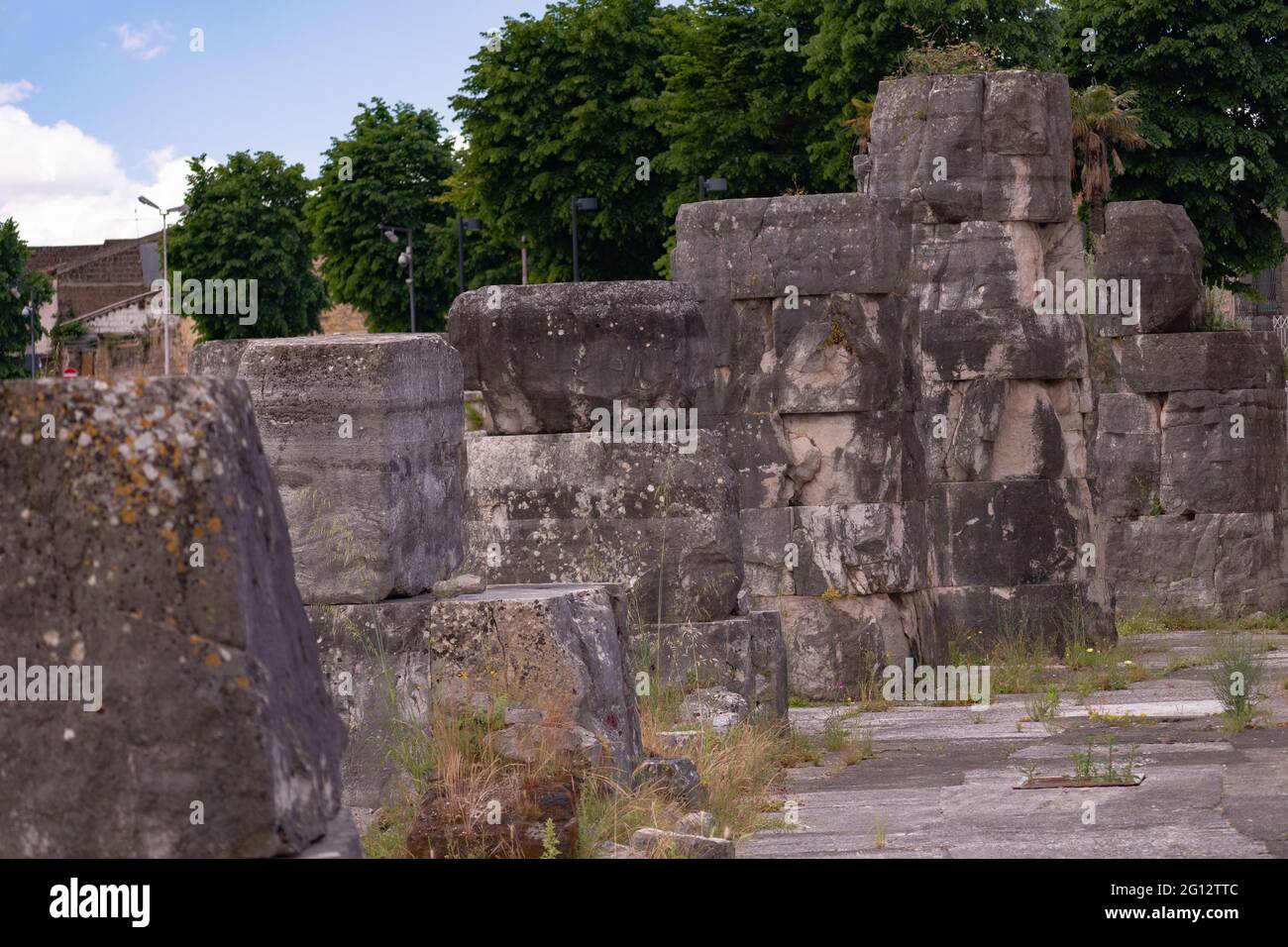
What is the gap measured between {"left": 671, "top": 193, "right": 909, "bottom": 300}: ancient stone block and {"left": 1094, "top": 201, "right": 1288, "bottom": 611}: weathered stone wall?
739 cm

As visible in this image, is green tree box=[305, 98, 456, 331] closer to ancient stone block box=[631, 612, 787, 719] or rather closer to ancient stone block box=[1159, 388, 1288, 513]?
ancient stone block box=[1159, 388, 1288, 513]

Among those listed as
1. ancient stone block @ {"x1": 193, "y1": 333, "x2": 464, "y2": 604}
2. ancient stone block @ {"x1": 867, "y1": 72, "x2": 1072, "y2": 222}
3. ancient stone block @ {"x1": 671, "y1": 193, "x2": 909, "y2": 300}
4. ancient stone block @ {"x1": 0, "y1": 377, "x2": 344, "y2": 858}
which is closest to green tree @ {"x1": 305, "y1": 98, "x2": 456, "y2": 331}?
ancient stone block @ {"x1": 867, "y1": 72, "x2": 1072, "y2": 222}

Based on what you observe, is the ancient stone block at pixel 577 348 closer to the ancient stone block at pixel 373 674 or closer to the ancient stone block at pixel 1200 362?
the ancient stone block at pixel 373 674

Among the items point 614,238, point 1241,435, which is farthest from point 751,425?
point 614,238

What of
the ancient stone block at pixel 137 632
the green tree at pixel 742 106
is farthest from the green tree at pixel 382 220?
the ancient stone block at pixel 137 632

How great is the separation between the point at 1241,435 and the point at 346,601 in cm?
1405

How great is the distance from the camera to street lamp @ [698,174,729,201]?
3344cm

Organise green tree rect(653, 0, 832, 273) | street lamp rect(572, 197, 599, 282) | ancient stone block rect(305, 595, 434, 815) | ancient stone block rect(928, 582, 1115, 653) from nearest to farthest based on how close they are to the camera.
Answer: ancient stone block rect(305, 595, 434, 815) → ancient stone block rect(928, 582, 1115, 653) → green tree rect(653, 0, 832, 273) → street lamp rect(572, 197, 599, 282)

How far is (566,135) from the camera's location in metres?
41.8

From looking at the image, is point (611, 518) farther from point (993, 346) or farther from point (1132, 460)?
point (1132, 460)

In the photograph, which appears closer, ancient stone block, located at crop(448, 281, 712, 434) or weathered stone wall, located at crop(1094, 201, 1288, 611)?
ancient stone block, located at crop(448, 281, 712, 434)

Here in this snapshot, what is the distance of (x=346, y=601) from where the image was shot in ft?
24.1

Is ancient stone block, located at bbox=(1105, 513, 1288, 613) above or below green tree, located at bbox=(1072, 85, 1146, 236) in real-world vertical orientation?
below

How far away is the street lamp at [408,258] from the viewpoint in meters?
48.1
